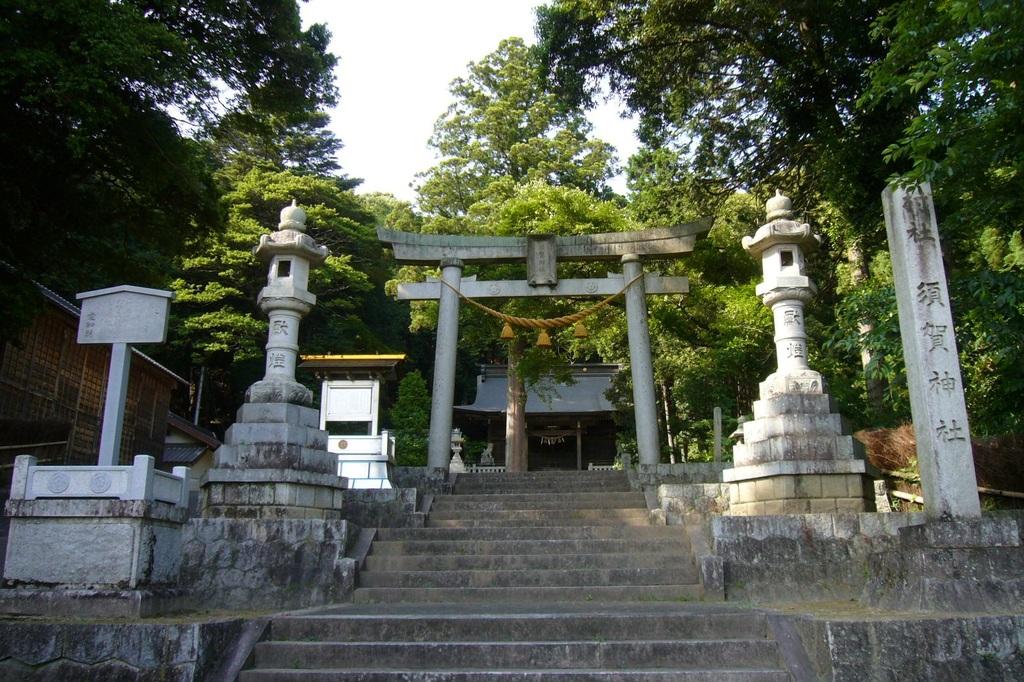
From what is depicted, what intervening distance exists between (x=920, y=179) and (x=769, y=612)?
360 cm

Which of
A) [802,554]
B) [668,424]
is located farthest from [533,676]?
[668,424]

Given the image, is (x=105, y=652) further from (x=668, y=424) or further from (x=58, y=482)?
(x=668, y=424)

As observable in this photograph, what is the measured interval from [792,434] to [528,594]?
123 inches

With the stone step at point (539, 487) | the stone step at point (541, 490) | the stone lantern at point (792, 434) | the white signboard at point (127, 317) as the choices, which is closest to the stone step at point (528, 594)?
the stone lantern at point (792, 434)

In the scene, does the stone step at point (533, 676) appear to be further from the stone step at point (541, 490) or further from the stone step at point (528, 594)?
the stone step at point (541, 490)

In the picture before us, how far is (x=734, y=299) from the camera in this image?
1627 cm

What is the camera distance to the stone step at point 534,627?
17.4ft

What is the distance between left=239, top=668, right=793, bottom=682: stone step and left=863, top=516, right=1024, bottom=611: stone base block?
1213mm

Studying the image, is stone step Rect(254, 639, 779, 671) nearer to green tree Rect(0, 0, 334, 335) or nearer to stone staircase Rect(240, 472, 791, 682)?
stone staircase Rect(240, 472, 791, 682)

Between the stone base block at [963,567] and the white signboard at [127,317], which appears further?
the white signboard at [127,317]

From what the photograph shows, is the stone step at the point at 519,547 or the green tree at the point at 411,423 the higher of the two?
the green tree at the point at 411,423

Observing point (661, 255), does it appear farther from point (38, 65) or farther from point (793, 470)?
point (38, 65)

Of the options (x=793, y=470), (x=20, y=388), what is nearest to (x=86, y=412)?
(x=20, y=388)

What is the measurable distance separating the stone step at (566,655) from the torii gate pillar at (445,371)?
22.2ft
